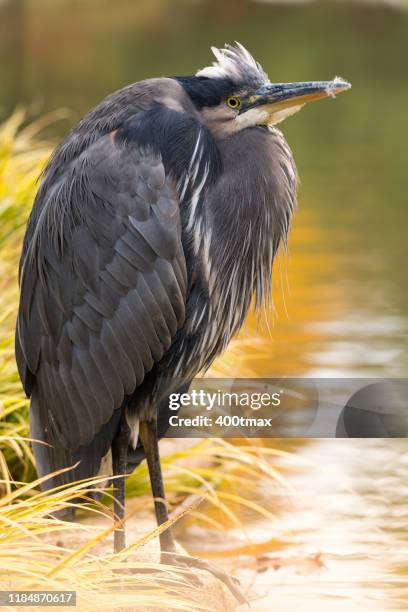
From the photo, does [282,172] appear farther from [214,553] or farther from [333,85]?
[214,553]

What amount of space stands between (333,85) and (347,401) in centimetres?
119

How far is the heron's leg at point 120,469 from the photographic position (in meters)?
2.59

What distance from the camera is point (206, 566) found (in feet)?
8.38

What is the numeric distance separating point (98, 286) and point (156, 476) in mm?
469

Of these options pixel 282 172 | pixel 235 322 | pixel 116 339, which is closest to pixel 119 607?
pixel 116 339

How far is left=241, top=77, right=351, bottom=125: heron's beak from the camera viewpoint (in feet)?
7.66

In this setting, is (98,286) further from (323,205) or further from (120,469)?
(323,205)

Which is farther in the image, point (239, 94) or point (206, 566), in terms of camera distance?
point (206, 566)

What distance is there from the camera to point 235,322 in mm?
2635

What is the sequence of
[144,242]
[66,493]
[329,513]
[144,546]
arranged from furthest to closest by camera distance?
[329,513]
[144,546]
[144,242]
[66,493]

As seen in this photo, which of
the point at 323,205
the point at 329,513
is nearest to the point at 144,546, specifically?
the point at 329,513

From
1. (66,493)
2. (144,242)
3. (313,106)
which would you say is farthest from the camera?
(313,106)

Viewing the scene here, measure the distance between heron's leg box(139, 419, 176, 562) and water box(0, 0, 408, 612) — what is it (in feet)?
1.02

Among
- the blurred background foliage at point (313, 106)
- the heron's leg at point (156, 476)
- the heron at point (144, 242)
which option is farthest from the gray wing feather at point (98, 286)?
the blurred background foliage at point (313, 106)
